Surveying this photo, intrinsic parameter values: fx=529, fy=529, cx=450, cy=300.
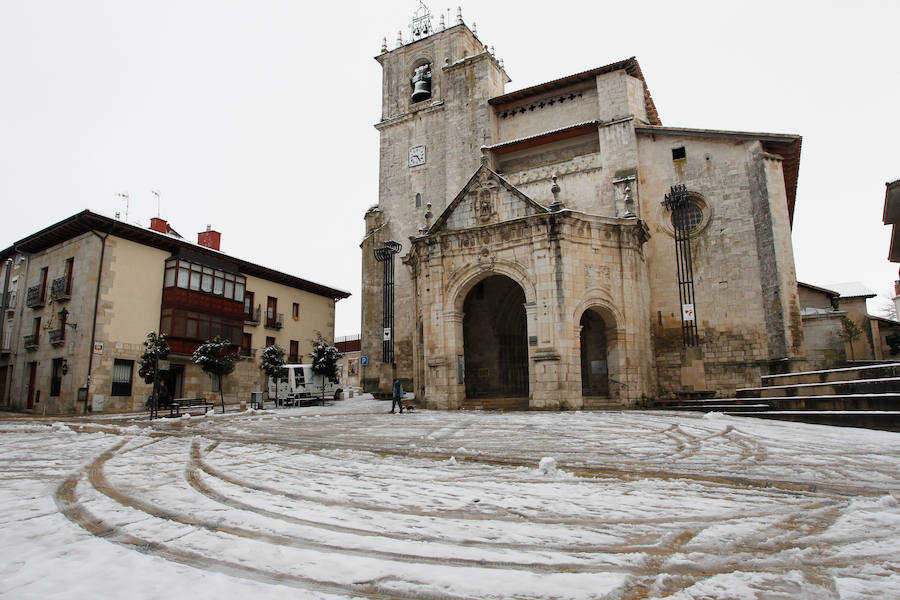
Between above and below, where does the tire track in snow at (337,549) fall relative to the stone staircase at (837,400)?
below

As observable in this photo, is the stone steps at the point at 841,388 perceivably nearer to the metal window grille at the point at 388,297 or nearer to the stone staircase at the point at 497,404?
the stone staircase at the point at 497,404

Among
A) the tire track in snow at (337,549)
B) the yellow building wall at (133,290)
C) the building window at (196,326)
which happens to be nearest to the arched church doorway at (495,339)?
the building window at (196,326)

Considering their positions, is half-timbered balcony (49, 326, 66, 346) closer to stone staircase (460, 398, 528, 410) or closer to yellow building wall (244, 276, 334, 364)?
yellow building wall (244, 276, 334, 364)

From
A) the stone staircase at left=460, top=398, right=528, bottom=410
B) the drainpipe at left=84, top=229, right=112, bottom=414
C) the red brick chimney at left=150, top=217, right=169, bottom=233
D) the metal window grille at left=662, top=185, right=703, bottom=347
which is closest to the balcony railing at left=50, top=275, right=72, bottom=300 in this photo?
the drainpipe at left=84, top=229, right=112, bottom=414

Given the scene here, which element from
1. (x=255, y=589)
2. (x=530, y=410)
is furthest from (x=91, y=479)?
(x=530, y=410)

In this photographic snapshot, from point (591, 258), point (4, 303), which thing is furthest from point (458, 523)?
point (4, 303)

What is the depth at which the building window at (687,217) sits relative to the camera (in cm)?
2100

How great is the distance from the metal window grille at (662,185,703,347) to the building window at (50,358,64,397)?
27.9 metres

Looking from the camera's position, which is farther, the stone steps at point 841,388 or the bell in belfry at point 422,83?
the bell in belfry at point 422,83

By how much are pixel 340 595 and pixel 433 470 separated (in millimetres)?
3576

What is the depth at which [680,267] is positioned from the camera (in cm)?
2072

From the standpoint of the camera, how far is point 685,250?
2081cm

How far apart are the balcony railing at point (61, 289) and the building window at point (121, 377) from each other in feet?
13.9

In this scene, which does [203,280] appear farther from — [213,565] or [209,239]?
[213,565]
